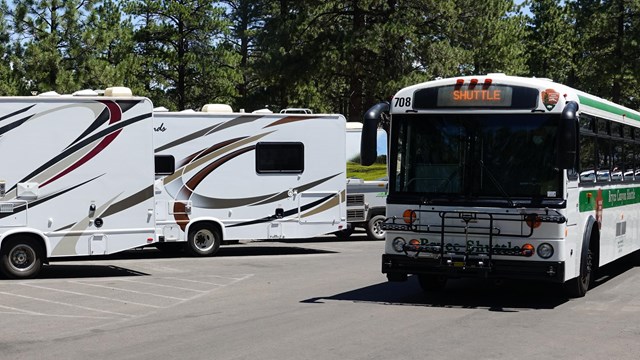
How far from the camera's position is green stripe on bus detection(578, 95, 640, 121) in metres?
13.2

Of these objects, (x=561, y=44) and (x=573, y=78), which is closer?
(x=561, y=44)

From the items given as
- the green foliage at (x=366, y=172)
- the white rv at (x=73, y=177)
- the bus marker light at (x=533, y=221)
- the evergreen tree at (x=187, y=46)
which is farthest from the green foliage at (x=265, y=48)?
the bus marker light at (x=533, y=221)

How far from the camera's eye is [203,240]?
21.1m

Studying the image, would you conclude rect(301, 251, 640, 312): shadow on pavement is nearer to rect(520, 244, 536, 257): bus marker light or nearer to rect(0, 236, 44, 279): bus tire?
rect(520, 244, 536, 257): bus marker light

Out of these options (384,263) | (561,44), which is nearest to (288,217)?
(384,263)

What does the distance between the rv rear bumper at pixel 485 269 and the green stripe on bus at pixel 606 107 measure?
8.03 feet

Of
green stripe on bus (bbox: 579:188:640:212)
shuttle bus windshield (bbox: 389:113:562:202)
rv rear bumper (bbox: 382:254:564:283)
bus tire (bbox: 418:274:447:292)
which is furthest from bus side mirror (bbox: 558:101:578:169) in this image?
bus tire (bbox: 418:274:447:292)

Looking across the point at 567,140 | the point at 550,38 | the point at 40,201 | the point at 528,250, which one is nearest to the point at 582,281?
the point at 528,250

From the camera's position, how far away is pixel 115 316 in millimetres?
12273

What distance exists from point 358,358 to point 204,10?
3366cm

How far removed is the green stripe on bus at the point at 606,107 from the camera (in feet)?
43.4

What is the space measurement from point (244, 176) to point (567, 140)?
1082cm

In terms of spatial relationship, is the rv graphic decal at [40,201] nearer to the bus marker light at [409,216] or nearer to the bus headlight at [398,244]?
the bus headlight at [398,244]

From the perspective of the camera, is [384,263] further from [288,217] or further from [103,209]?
[288,217]
